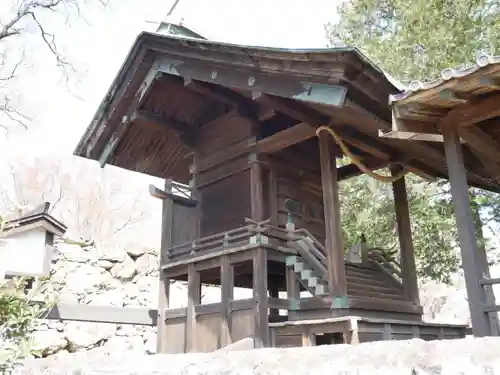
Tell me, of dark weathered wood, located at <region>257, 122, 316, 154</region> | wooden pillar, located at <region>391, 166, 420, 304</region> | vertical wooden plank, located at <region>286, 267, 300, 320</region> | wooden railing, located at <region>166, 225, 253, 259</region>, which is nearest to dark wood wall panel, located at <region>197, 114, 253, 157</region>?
dark weathered wood, located at <region>257, 122, 316, 154</region>

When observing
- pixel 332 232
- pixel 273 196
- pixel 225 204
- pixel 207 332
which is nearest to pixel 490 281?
pixel 332 232

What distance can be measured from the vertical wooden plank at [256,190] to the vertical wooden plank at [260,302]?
79 centimetres

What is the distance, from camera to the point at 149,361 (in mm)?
2828

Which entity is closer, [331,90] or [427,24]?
[331,90]

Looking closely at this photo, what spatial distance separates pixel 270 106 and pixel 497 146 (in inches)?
143

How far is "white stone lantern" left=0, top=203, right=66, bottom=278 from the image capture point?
737cm

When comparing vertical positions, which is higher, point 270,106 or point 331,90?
point 270,106

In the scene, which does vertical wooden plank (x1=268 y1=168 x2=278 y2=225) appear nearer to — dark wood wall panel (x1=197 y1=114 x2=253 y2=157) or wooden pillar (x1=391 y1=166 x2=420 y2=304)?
dark wood wall panel (x1=197 y1=114 x2=253 y2=157)

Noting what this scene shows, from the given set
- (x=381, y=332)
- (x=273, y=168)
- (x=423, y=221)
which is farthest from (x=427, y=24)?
(x=381, y=332)

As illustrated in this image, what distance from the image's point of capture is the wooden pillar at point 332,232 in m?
6.86

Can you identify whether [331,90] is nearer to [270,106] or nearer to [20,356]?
[270,106]

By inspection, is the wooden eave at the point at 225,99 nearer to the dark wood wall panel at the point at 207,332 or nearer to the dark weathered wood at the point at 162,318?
the dark weathered wood at the point at 162,318

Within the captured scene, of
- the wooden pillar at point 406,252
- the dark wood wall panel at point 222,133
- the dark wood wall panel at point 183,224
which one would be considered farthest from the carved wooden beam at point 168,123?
the wooden pillar at point 406,252

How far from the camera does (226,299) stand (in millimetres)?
7668
